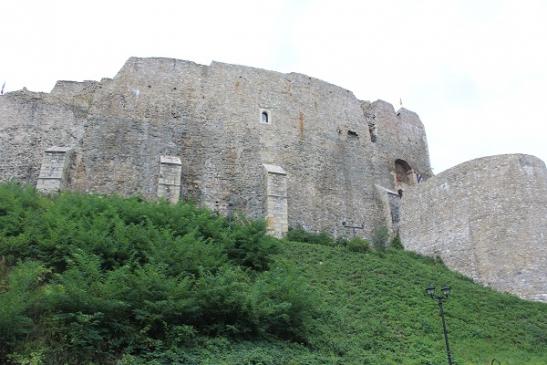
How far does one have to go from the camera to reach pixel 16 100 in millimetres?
22469

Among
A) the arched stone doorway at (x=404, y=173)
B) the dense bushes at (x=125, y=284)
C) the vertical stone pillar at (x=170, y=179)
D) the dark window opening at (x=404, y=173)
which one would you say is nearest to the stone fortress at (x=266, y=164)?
the vertical stone pillar at (x=170, y=179)

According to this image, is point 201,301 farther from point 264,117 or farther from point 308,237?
point 264,117

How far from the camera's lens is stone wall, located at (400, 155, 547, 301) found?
18906 mm

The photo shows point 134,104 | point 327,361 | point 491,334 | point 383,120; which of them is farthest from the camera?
point 383,120

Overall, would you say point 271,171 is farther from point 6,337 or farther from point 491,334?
point 6,337

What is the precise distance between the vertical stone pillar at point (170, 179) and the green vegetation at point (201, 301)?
475 cm

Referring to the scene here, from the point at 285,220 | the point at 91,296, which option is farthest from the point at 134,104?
the point at 91,296

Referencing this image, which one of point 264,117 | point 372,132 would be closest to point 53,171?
point 264,117

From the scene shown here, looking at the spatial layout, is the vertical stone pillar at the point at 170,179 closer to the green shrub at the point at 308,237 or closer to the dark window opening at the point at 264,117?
the green shrub at the point at 308,237

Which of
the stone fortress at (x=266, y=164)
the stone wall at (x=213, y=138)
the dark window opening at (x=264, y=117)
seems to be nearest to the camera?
the stone fortress at (x=266, y=164)

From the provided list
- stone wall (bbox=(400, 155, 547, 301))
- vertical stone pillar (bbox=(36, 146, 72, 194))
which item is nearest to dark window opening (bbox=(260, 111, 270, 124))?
stone wall (bbox=(400, 155, 547, 301))

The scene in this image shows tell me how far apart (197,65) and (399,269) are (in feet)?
43.6

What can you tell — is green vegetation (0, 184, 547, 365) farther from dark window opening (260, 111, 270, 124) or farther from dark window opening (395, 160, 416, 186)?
dark window opening (395, 160, 416, 186)

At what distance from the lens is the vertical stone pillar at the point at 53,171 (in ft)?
65.4
